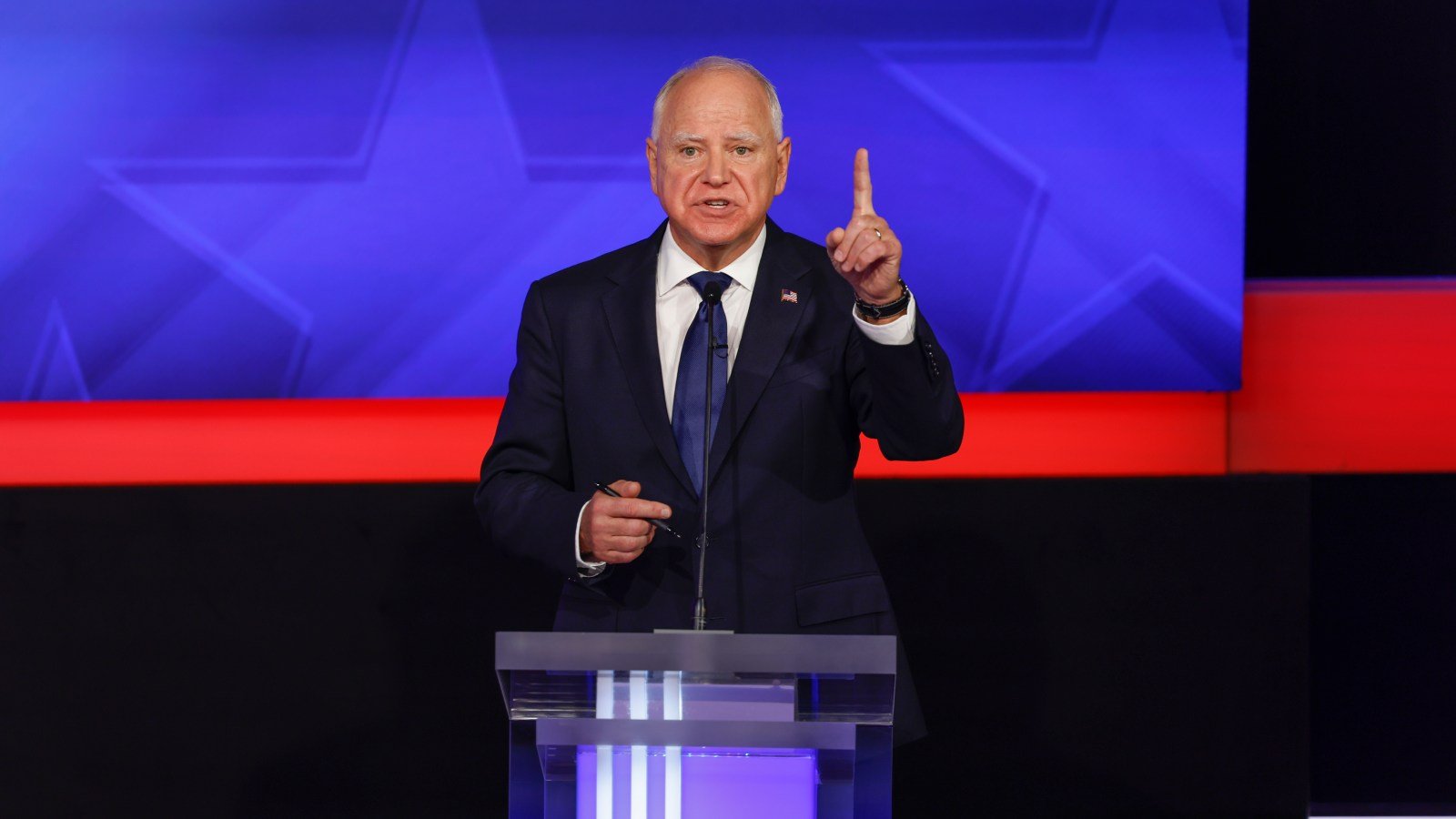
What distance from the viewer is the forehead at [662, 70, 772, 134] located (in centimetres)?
212

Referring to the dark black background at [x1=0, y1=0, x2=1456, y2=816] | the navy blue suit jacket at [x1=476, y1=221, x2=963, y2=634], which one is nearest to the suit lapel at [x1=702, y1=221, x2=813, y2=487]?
the navy blue suit jacket at [x1=476, y1=221, x2=963, y2=634]

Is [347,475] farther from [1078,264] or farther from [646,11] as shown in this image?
[1078,264]

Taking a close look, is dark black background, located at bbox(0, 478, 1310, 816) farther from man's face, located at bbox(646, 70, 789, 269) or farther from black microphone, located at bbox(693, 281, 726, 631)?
black microphone, located at bbox(693, 281, 726, 631)

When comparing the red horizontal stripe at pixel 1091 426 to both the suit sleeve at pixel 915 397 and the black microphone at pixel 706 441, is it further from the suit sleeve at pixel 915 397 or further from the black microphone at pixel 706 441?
the black microphone at pixel 706 441

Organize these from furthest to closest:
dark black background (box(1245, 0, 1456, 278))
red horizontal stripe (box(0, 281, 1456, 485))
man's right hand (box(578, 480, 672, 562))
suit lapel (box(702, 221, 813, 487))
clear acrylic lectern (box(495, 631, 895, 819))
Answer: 1. dark black background (box(1245, 0, 1456, 278))
2. red horizontal stripe (box(0, 281, 1456, 485))
3. suit lapel (box(702, 221, 813, 487))
4. man's right hand (box(578, 480, 672, 562))
5. clear acrylic lectern (box(495, 631, 895, 819))

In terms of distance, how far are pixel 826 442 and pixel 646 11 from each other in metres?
1.61

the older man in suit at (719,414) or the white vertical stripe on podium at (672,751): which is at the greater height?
the older man in suit at (719,414)

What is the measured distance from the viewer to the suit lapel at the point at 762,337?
6.84 ft

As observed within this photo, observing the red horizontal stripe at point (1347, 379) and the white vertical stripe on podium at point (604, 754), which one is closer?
the white vertical stripe on podium at point (604, 754)

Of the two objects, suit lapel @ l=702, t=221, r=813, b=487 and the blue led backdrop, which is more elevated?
the blue led backdrop

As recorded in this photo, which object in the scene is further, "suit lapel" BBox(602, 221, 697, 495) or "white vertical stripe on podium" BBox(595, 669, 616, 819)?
"suit lapel" BBox(602, 221, 697, 495)

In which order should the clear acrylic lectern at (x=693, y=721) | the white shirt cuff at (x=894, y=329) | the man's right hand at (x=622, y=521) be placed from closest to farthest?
1. the clear acrylic lectern at (x=693, y=721)
2. the man's right hand at (x=622, y=521)
3. the white shirt cuff at (x=894, y=329)

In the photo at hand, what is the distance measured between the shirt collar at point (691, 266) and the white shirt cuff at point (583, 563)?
1.46ft

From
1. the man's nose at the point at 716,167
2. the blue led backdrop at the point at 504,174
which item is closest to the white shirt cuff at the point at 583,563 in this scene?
the man's nose at the point at 716,167
